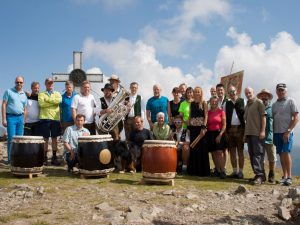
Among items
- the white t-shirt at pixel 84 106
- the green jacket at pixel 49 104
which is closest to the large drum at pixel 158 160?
the white t-shirt at pixel 84 106

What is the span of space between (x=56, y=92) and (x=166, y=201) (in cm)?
498

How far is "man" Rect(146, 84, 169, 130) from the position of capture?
380 inches

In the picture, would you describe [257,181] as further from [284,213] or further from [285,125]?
[284,213]

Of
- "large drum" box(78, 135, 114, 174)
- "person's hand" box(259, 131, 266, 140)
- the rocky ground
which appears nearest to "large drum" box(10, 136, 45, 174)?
the rocky ground

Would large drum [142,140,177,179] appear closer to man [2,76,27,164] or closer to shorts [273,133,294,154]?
shorts [273,133,294,154]

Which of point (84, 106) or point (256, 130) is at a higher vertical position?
point (84, 106)

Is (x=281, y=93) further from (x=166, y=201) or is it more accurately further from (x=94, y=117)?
(x=94, y=117)

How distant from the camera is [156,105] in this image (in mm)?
9664

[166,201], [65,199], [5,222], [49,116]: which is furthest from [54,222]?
[49,116]

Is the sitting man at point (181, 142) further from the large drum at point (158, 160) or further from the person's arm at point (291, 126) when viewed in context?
the person's arm at point (291, 126)

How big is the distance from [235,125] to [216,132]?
0.47 meters

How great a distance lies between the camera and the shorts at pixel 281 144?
808 cm

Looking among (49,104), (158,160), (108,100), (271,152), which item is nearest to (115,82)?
(108,100)

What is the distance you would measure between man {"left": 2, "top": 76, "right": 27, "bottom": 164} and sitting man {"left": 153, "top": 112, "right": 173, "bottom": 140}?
340 centimetres
